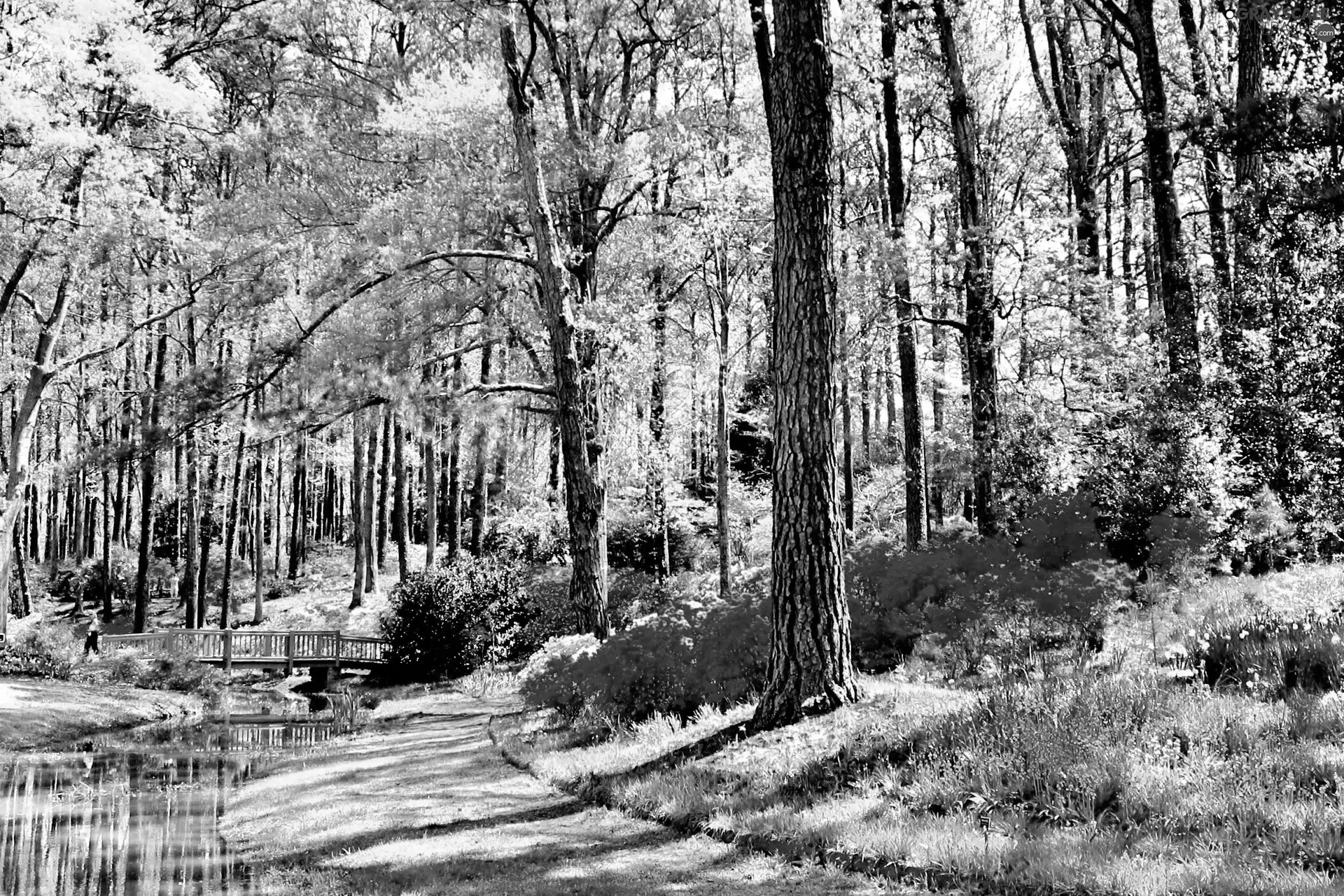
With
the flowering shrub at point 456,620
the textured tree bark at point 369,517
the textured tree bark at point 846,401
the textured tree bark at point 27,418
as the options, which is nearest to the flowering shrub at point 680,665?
the textured tree bark at point 846,401

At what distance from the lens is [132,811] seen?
368 inches

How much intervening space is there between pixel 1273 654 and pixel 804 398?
143 inches

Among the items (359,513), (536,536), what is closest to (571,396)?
(536,536)

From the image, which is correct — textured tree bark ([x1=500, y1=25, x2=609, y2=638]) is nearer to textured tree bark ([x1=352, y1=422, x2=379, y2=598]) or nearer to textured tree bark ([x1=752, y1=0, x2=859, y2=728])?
textured tree bark ([x1=752, y1=0, x2=859, y2=728])

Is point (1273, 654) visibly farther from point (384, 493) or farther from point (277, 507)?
point (277, 507)

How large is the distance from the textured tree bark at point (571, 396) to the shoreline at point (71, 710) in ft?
26.9

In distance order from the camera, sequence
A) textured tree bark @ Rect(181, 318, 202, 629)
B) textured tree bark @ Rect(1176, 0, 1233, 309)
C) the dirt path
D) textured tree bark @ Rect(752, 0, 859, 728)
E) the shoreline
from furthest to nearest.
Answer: textured tree bark @ Rect(181, 318, 202, 629), the shoreline, textured tree bark @ Rect(1176, 0, 1233, 309), textured tree bark @ Rect(752, 0, 859, 728), the dirt path

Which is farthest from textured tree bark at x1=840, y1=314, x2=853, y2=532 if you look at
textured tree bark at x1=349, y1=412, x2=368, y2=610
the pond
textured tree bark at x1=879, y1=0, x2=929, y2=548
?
textured tree bark at x1=349, y1=412, x2=368, y2=610

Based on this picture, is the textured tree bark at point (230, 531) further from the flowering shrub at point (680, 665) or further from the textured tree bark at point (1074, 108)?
the textured tree bark at point (1074, 108)

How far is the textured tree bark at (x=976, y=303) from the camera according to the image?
14.9 meters

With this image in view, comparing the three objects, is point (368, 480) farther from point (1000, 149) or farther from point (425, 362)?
point (1000, 149)

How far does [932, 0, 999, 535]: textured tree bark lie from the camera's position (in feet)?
48.9

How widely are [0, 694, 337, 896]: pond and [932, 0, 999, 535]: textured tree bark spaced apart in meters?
10.6

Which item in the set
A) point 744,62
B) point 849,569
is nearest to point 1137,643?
point 849,569
